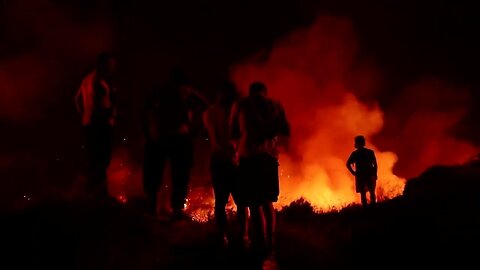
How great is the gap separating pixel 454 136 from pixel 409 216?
691 inches

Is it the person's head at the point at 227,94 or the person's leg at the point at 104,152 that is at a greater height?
the person's head at the point at 227,94

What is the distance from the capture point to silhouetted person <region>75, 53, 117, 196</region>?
7949mm

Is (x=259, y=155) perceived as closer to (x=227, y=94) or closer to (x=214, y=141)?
(x=214, y=141)

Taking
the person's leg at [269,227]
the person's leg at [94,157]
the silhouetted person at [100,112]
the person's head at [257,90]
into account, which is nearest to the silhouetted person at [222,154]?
the person's head at [257,90]

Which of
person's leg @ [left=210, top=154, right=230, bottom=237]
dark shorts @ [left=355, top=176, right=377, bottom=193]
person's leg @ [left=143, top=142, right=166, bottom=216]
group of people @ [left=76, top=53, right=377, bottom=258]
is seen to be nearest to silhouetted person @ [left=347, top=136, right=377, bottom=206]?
dark shorts @ [left=355, top=176, right=377, bottom=193]

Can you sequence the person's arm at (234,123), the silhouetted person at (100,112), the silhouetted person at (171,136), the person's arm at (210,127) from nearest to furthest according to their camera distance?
the person's arm at (234,123) → the person's arm at (210,127) → the silhouetted person at (171,136) → the silhouetted person at (100,112)

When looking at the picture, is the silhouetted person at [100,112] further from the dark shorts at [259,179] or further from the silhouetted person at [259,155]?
the dark shorts at [259,179]

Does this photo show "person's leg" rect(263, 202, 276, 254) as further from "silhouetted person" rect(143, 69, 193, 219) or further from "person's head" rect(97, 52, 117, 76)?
"person's head" rect(97, 52, 117, 76)

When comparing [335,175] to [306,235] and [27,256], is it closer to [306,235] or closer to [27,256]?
[306,235]

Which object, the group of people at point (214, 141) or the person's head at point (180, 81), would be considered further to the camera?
the person's head at point (180, 81)

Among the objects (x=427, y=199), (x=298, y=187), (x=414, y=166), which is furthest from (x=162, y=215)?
(x=414, y=166)

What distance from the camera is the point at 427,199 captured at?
8.83 metres

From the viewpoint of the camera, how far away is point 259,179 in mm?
6492

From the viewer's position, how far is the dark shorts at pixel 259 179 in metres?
6.49
